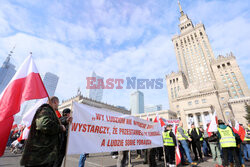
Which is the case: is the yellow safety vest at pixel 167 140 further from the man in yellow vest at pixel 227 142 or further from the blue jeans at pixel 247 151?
the blue jeans at pixel 247 151

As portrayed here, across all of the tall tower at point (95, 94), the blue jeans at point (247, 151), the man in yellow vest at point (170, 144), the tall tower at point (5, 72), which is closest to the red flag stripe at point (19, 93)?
the man in yellow vest at point (170, 144)

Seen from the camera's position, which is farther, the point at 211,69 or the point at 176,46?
the point at 176,46

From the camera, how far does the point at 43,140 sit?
222 cm

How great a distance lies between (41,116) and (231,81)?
7975cm

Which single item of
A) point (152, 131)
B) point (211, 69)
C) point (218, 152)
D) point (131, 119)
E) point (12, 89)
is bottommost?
point (218, 152)

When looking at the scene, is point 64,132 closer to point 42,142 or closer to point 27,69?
point 42,142

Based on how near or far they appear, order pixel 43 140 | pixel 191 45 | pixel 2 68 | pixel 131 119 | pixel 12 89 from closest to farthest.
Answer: pixel 43 140
pixel 12 89
pixel 131 119
pixel 191 45
pixel 2 68

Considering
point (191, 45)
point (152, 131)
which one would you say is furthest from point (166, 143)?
point (191, 45)

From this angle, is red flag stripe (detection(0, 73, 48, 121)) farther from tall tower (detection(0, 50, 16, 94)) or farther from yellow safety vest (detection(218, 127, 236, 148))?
tall tower (detection(0, 50, 16, 94))

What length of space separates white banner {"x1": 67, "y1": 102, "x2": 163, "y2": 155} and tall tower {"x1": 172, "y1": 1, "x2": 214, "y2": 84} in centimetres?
7077

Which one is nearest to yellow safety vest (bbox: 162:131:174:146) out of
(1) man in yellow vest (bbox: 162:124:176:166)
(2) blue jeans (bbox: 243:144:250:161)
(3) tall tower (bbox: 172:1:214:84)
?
(1) man in yellow vest (bbox: 162:124:176:166)

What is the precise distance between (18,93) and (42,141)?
5.10 ft

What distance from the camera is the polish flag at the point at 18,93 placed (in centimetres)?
251

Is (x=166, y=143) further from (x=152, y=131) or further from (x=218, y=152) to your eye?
(x=218, y=152)
